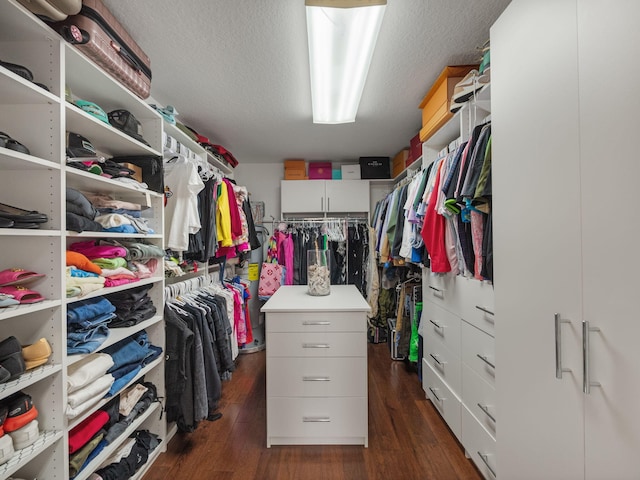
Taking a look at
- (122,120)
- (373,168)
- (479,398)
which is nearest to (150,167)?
(122,120)

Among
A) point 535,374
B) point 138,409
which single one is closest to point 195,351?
point 138,409

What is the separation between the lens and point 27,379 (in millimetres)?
951

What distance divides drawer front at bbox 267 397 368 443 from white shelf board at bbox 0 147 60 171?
1.58 meters

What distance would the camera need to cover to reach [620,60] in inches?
23.9

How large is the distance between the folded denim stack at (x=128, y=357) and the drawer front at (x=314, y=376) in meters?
0.69

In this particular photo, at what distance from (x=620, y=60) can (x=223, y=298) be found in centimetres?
237

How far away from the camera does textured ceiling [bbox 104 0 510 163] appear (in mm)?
1351

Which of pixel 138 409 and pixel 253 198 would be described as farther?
pixel 253 198

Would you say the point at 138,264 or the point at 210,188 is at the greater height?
the point at 210,188

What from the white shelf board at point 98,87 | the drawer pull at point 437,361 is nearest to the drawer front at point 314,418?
the drawer pull at point 437,361

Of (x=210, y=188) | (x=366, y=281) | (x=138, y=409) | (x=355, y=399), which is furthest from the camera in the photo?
(x=366, y=281)

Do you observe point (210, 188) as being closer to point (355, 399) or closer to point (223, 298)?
point (223, 298)

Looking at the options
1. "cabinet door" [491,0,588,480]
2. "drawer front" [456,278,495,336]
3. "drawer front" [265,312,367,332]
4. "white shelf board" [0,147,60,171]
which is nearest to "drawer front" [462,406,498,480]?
"cabinet door" [491,0,588,480]

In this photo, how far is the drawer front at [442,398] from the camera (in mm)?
1730
